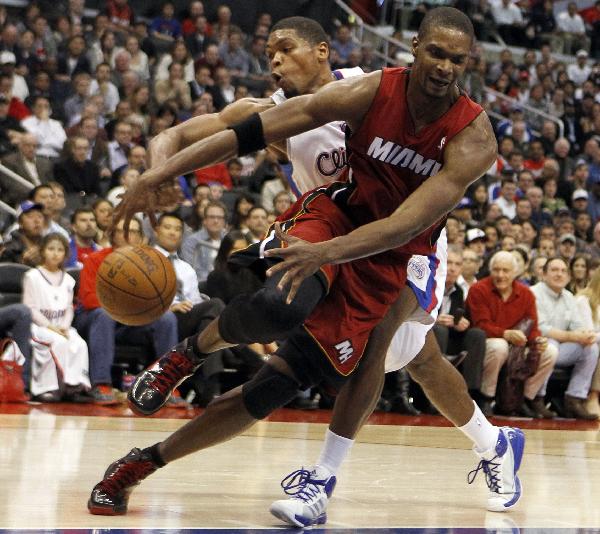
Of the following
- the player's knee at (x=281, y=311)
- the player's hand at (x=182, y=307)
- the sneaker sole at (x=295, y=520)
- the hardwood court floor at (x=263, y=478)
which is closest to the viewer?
the player's knee at (x=281, y=311)

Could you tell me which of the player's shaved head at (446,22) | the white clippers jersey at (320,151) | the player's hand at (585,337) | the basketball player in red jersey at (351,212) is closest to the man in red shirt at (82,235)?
the player's hand at (585,337)

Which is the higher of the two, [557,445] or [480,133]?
[480,133]

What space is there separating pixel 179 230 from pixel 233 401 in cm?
451

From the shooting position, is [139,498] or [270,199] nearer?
[139,498]

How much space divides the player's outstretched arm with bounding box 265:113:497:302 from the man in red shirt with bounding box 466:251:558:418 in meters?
5.20

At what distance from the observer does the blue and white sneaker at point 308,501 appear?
365 cm

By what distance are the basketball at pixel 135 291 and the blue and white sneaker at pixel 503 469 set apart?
1366 millimetres

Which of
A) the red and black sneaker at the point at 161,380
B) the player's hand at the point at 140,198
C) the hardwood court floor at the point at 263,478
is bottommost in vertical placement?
the hardwood court floor at the point at 263,478

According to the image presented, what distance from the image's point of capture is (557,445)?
6.79 meters

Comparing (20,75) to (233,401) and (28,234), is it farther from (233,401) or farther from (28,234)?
(233,401)

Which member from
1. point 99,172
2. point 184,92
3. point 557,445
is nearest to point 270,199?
point 99,172

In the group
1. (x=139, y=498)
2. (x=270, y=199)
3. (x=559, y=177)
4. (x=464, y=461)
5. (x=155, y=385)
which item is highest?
(x=155, y=385)

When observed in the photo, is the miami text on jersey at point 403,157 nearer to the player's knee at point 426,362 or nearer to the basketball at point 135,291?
Result: the player's knee at point 426,362

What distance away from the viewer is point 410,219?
3.48m
